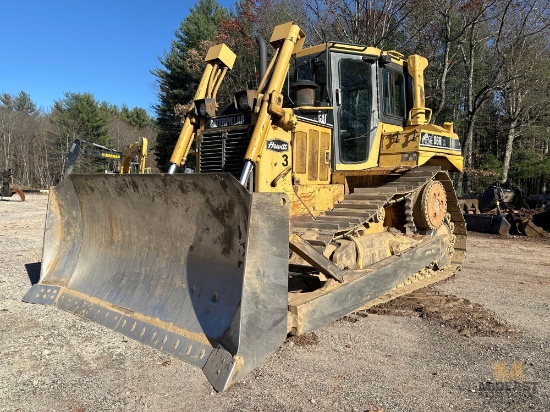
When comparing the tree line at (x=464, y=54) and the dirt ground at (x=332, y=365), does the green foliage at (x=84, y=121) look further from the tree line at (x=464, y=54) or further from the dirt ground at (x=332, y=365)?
the dirt ground at (x=332, y=365)

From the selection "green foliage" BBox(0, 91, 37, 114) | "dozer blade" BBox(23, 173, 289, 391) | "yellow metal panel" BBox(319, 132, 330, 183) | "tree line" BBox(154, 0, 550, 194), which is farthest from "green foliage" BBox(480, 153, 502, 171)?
"green foliage" BBox(0, 91, 37, 114)

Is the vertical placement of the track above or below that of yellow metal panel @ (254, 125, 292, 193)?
below

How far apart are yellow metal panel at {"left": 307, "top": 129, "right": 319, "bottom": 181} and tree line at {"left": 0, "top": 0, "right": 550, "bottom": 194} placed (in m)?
13.2

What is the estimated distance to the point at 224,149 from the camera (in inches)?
201

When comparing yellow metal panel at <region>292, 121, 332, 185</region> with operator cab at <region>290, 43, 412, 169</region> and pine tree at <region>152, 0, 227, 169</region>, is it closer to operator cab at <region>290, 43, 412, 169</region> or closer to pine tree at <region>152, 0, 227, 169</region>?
operator cab at <region>290, 43, 412, 169</region>

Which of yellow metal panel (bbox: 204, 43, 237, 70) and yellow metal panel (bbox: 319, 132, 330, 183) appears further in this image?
yellow metal panel (bbox: 204, 43, 237, 70)

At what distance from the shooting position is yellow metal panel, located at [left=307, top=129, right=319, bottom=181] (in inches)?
212

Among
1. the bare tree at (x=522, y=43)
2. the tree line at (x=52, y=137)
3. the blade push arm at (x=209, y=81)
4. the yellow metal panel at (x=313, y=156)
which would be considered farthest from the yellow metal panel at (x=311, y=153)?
the tree line at (x=52, y=137)

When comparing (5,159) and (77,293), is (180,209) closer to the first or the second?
(77,293)

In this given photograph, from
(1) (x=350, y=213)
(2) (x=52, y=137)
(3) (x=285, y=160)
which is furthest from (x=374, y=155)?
(2) (x=52, y=137)

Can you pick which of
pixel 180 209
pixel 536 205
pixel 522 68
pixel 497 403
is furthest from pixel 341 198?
pixel 522 68

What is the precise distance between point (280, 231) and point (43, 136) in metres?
45.4

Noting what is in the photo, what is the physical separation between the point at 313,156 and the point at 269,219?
7.59ft

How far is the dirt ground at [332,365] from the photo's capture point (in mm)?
2965
